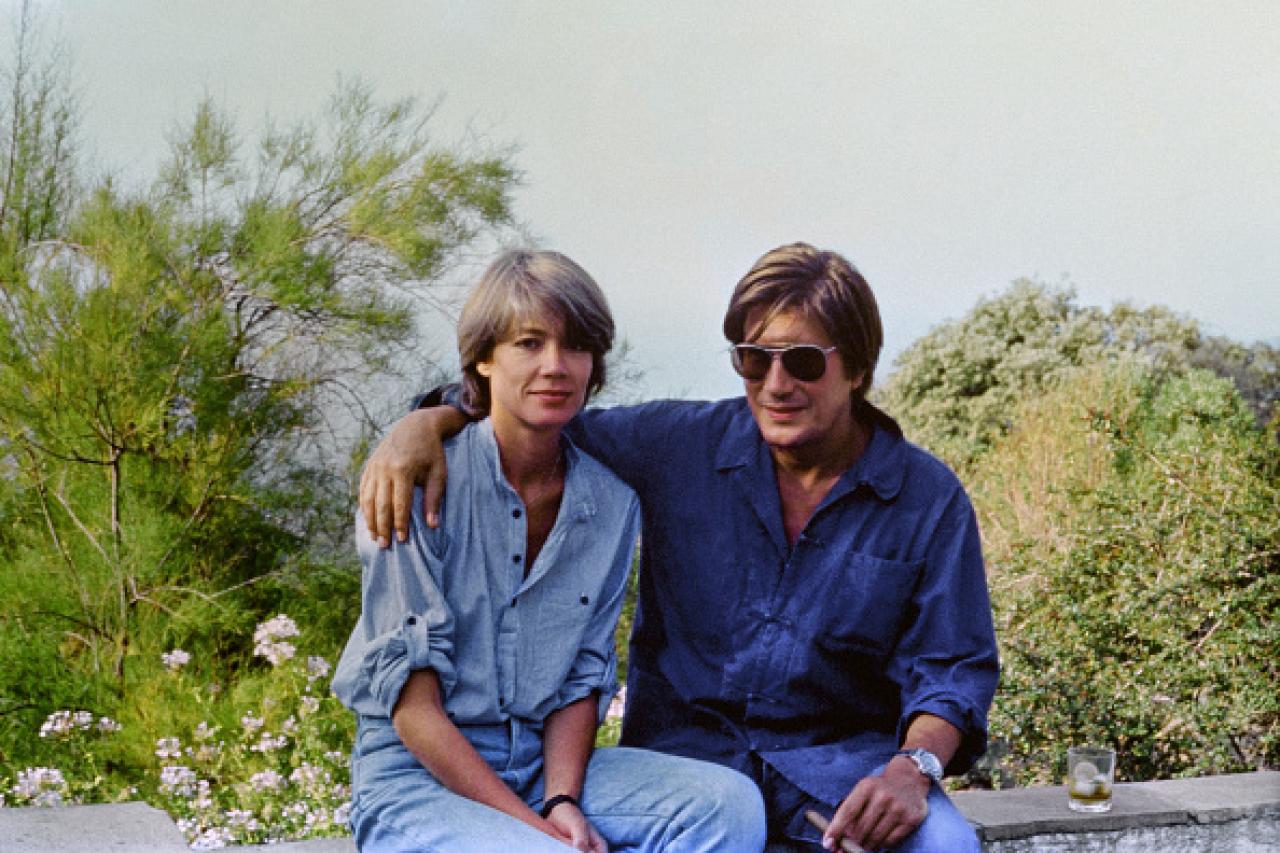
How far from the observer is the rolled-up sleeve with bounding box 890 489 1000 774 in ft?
7.63

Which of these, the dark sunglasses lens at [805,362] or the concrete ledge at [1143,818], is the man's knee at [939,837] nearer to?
the dark sunglasses lens at [805,362]

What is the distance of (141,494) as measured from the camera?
582 cm

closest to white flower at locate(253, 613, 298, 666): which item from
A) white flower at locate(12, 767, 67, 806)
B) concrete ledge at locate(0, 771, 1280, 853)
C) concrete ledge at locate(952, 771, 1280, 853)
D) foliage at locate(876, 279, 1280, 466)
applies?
white flower at locate(12, 767, 67, 806)

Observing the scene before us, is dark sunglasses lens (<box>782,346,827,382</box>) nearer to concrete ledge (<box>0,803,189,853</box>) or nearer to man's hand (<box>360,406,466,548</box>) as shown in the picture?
man's hand (<box>360,406,466,548</box>)

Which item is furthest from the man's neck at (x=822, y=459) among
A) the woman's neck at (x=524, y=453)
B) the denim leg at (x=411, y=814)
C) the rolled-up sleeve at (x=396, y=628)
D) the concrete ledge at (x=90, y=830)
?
the concrete ledge at (x=90, y=830)

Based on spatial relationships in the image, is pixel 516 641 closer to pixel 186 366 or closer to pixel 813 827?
pixel 813 827

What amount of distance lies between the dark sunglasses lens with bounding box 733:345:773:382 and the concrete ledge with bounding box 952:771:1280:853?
50.2 inches

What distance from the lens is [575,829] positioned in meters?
2.09

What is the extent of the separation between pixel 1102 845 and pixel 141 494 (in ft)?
13.6

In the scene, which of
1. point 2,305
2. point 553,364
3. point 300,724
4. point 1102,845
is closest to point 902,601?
point 553,364

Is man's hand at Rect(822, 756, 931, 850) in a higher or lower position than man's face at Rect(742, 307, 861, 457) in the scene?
lower

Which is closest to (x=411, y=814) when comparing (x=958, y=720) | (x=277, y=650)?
(x=958, y=720)

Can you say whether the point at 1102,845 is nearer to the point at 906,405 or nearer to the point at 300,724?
the point at 300,724

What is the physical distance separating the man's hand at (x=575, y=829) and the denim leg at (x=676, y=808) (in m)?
0.05
